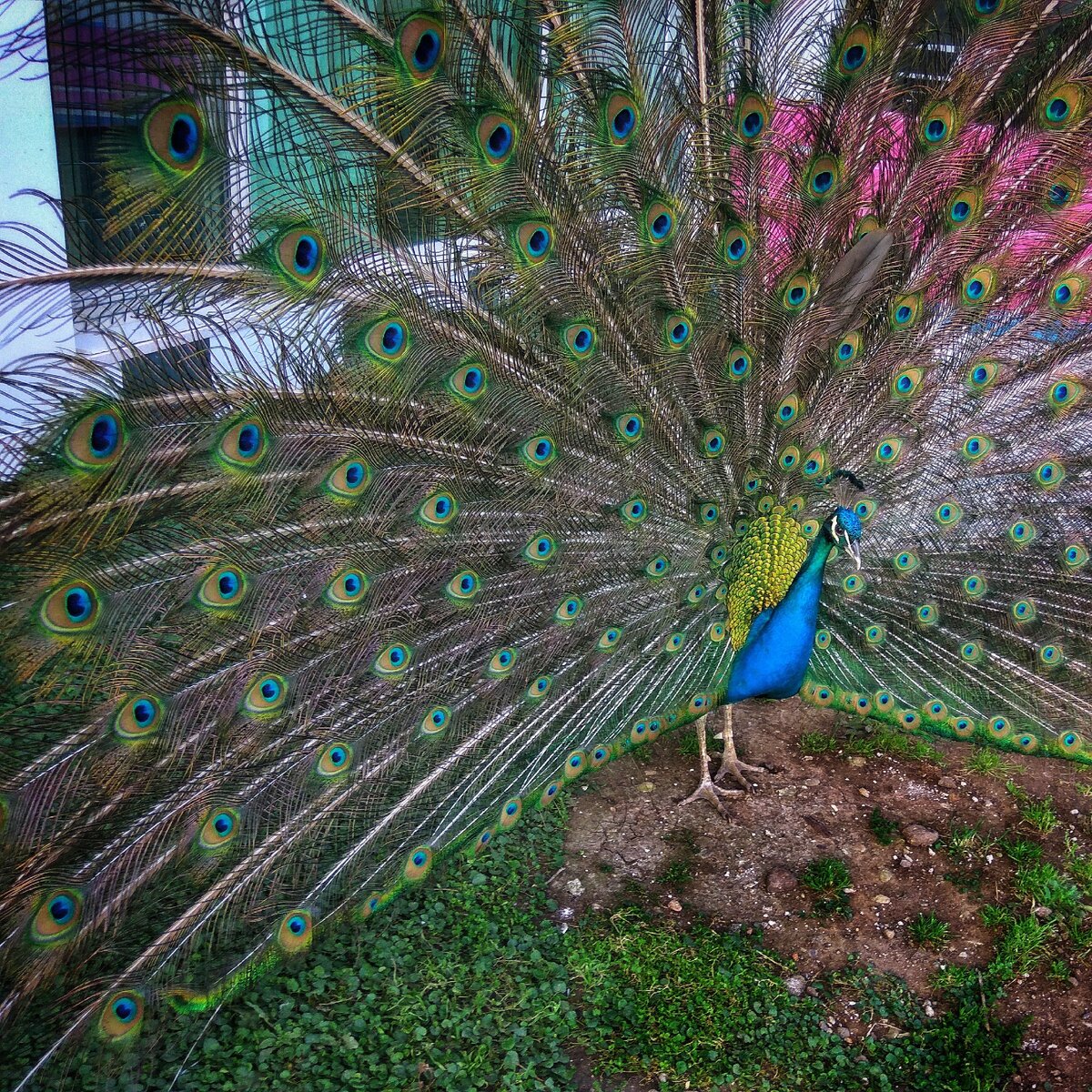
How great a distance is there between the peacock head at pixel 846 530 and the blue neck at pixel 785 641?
3.2 inches

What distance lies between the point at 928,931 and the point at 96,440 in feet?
10.8

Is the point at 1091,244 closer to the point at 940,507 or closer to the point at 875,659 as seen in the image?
the point at 940,507

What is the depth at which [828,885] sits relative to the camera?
11.9ft

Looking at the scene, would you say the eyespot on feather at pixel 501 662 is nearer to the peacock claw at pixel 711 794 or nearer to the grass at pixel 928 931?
the peacock claw at pixel 711 794

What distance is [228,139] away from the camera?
7.14ft

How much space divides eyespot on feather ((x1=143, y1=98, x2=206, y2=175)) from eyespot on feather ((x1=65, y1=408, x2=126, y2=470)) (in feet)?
1.95

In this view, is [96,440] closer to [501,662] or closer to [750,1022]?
[501,662]

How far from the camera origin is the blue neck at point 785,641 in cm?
333

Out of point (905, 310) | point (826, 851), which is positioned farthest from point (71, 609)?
point (826, 851)

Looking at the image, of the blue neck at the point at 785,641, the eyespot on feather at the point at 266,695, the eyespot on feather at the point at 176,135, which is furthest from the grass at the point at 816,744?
the eyespot on feather at the point at 176,135

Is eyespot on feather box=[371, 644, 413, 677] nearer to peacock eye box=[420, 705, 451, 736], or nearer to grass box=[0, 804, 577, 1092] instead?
peacock eye box=[420, 705, 451, 736]

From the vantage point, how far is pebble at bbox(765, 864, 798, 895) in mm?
3594

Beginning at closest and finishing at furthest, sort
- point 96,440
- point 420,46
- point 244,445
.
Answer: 1. point 96,440
2. point 420,46
3. point 244,445

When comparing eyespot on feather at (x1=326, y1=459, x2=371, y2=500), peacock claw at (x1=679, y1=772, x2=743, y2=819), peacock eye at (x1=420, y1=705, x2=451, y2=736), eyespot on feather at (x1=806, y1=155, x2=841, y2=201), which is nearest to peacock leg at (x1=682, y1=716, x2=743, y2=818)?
peacock claw at (x1=679, y1=772, x2=743, y2=819)
